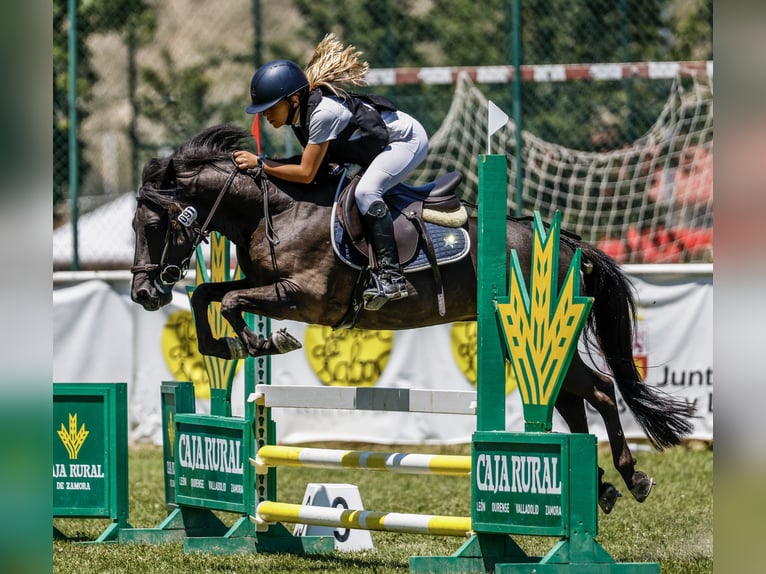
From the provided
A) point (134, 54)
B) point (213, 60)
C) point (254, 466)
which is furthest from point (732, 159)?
point (213, 60)

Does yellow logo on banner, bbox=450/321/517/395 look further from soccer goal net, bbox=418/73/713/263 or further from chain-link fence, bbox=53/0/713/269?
chain-link fence, bbox=53/0/713/269

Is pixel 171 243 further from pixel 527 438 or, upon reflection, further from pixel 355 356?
pixel 355 356

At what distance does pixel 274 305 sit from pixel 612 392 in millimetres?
1655

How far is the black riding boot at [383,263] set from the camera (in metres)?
5.17

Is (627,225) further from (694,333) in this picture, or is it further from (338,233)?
(338,233)

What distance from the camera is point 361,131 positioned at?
17.7ft

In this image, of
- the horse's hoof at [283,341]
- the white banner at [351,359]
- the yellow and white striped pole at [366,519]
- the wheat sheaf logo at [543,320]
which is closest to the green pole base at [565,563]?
the yellow and white striped pole at [366,519]

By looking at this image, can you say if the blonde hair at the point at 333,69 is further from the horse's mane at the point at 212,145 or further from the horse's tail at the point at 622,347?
the horse's tail at the point at 622,347

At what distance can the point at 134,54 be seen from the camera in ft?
41.3

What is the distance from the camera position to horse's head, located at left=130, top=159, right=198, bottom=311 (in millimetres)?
5383

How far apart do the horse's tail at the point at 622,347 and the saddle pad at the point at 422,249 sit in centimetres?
69

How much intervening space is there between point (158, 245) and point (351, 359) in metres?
4.10

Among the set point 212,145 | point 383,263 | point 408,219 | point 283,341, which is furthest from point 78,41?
point 283,341

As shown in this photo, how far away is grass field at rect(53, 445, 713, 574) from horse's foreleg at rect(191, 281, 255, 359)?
0.95 metres
